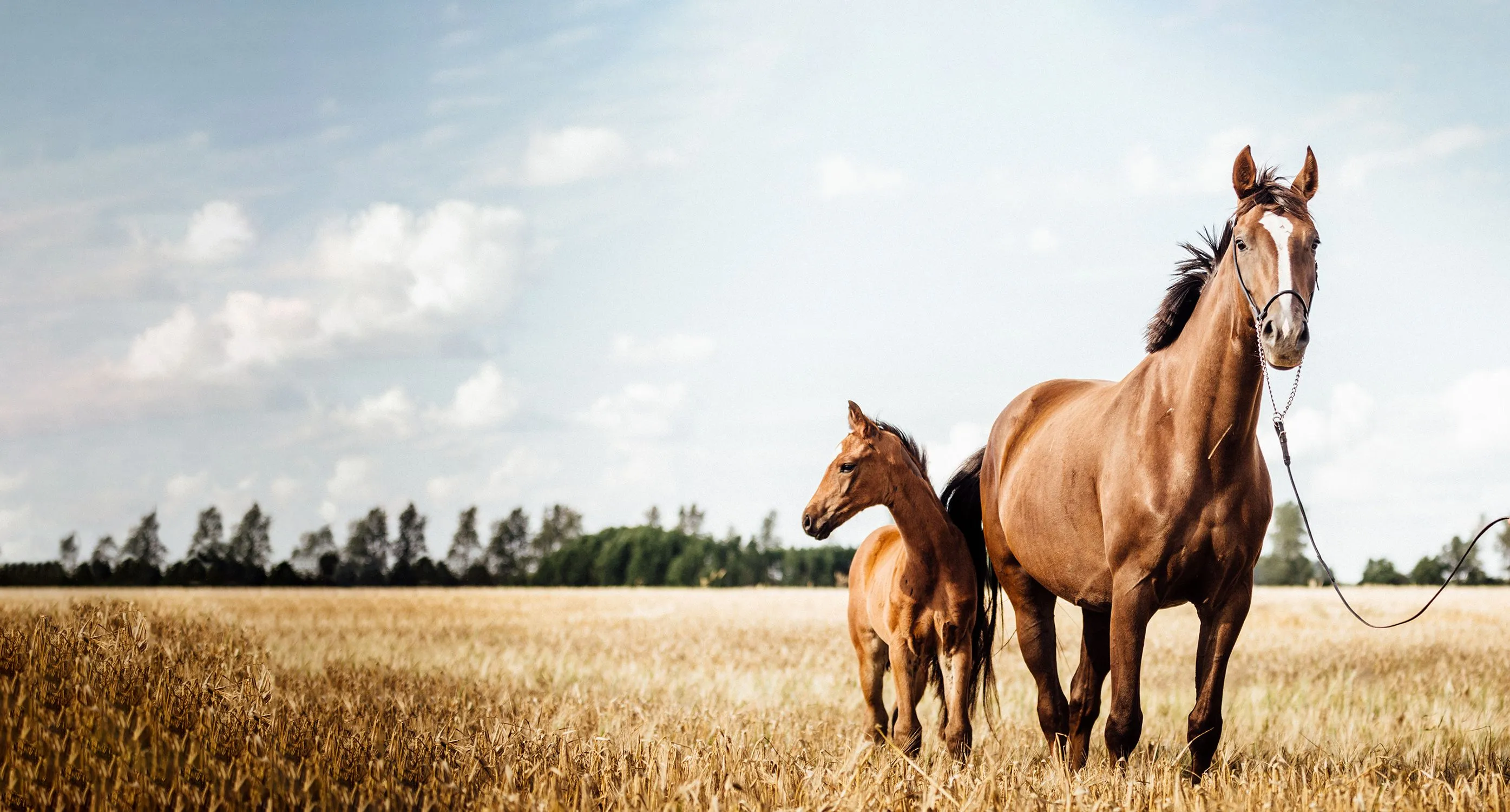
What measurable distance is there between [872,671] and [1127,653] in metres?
3.30

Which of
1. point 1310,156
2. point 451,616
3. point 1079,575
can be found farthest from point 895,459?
point 451,616

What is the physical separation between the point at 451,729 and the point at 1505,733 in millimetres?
7937

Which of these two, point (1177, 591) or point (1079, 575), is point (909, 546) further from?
point (1177, 591)

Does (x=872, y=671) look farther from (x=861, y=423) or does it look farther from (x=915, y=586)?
(x=861, y=423)

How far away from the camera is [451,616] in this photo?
22359 mm

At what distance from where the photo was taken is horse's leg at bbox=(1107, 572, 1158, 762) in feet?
16.5

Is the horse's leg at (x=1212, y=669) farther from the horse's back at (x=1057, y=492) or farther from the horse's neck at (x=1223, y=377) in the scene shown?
the horse's neck at (x=1223, y=377)

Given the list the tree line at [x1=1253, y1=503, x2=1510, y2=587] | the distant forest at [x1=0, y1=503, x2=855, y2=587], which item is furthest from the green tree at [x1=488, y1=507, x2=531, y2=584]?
the tree line at [x1=1253, y1=503, x2=1510, y2=587]

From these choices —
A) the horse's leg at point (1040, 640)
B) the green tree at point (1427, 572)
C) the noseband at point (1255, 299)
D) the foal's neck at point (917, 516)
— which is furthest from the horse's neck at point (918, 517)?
the green tree at point (1427, 572)

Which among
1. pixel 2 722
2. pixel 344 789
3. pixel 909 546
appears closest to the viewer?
pixel 344 789

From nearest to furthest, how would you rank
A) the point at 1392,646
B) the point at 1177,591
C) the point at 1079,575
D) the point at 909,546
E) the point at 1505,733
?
1. the point at 1177,591
2. the point at 1079,575
3. the point at 909,546
4. the point at 1505,733
5. the point at 1392,646

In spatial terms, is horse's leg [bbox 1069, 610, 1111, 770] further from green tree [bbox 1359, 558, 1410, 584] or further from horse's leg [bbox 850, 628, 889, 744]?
green tree [bbox 1359, 558, 1410, 584]

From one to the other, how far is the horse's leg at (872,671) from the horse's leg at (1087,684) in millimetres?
1965

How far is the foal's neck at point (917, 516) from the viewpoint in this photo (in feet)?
23.6
